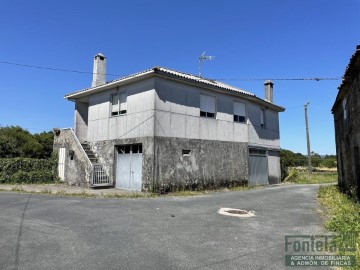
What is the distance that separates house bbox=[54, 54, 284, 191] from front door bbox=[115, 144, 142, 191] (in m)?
0.05

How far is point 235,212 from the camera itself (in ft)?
32.4

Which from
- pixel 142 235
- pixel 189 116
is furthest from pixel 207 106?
pixel 142 235

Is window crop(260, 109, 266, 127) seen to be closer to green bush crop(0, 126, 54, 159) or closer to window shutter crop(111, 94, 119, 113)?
window shutter crop(111, 94, 119, 113)

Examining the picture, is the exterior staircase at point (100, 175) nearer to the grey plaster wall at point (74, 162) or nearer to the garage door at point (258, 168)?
the grey plaster wall at point (74, 162)

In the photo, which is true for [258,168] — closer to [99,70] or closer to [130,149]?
[130,149]

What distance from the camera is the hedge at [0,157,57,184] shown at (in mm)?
18016

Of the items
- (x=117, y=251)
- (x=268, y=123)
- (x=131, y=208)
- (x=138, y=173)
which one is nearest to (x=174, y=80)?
(x=138, y=173)

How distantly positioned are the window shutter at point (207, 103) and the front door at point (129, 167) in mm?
4466

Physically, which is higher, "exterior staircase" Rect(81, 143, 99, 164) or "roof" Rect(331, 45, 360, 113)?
"roof" Rect(331, 45, 360, 113)

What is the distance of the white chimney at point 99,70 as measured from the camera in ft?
64.2

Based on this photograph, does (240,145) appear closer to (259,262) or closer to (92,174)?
(92,174)

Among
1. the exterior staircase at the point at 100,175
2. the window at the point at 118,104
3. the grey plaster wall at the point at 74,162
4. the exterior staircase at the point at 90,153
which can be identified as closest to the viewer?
the exterior staircase at the point at 100,175

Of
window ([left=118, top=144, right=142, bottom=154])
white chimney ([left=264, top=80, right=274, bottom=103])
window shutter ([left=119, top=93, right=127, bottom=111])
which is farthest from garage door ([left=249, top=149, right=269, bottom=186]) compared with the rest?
window shutter ([left=119, top=93, right=127, bottom=111])

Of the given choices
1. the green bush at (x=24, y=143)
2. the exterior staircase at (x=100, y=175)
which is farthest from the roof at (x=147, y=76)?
the green bush at (x=24, y=143)
